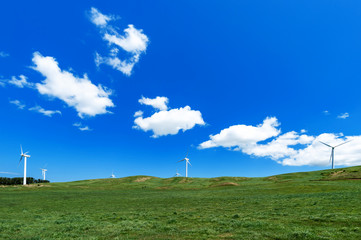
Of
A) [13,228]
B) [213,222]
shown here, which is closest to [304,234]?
[213,222]

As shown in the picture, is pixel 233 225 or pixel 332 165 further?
pixel 332 165

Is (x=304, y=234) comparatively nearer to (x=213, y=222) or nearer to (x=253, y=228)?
(x=253, y=228)

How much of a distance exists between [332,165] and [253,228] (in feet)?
482

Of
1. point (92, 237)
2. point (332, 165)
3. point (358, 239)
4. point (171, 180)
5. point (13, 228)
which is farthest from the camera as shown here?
point (332, 165)

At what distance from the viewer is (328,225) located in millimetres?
17922

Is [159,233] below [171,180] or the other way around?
the other way around

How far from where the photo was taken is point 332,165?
132 m

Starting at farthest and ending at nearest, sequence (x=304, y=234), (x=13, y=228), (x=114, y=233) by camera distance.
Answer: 1. (x=13, y=228)
2. (x=114, y=233)
3. (x=304, y=234)

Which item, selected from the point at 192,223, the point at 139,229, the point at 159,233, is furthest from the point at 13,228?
the point at 192,223

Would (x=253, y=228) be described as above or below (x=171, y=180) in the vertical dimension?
above

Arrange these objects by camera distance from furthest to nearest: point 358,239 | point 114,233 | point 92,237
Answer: point 114,233
point 92,237
point 358,239

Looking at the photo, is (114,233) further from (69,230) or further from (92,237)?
(69,230)

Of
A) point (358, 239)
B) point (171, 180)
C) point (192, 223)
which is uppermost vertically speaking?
point (358, 239)

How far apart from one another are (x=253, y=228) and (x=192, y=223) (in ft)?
21.4
